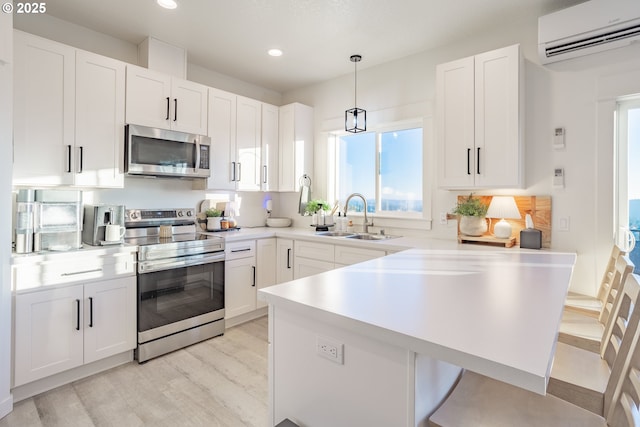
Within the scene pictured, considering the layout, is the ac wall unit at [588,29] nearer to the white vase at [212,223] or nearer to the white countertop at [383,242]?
the white countertop at [383,242]

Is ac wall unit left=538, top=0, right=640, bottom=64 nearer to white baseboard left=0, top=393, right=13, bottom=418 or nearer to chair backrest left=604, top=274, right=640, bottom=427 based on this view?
chair backrest left=604, top=274, right=640, bottom=427

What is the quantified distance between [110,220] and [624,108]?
3841 millimetres

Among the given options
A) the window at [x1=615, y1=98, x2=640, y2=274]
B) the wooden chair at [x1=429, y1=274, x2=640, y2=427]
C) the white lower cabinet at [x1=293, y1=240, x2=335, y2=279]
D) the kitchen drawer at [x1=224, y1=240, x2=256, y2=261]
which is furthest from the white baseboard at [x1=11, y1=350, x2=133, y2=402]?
the window at [x1=615, y1=98, x2=640, y2=274]

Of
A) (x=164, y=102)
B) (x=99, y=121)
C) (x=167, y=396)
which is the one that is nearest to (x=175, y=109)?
(x=164, y=102)

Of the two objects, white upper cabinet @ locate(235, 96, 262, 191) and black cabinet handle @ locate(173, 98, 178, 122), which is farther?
white upper cabinet @ locate(235, 96, 262, 191)

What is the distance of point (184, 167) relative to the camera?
3164mm

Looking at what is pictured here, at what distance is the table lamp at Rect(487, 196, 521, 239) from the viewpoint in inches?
106

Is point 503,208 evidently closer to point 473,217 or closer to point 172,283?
point 473,217

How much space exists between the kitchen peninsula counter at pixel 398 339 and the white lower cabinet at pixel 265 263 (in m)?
Answer: 2.10

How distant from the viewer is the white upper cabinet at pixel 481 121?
2.51 m

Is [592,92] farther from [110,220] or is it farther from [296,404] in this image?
[110,220]

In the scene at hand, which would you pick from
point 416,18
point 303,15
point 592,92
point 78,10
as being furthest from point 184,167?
point 592,92

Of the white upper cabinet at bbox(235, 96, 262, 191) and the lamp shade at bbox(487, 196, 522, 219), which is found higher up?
the white upper cabinet at bbox(235, 96, 262, 191)

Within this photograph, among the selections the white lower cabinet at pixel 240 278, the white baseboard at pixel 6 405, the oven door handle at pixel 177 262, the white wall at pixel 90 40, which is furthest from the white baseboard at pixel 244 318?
the white wall at pixel 90 40
